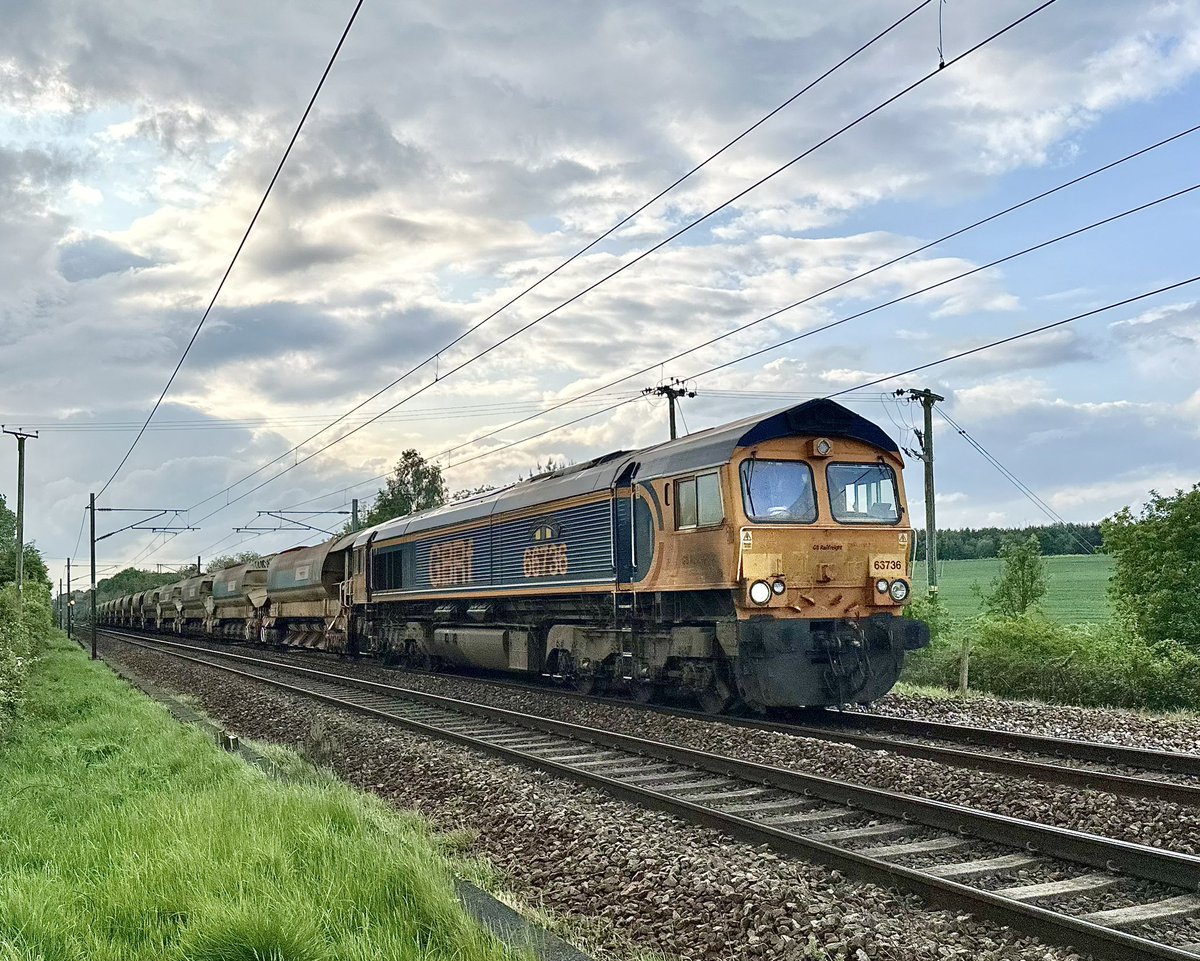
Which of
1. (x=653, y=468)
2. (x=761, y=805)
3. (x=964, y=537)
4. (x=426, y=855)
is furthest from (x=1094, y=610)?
(x=426, y=855)

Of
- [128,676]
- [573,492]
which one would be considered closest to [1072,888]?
[573,492]

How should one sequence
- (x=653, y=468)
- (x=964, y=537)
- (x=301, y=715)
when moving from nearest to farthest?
(x=653, y=468) < (x=301, y=715) < (x=964, y=537)

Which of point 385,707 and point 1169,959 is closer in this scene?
point 1169,959

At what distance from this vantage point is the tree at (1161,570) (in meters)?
20.4

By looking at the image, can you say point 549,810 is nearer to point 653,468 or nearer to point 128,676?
point 653,468

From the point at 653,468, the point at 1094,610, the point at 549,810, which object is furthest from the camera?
the point at 1094,610

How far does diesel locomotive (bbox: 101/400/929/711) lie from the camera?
42.9 feet

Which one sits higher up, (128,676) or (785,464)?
(785,464)

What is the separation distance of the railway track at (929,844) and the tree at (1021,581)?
21.4m

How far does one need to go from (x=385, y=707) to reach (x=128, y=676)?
1340 cm

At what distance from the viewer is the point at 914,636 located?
13578 mm

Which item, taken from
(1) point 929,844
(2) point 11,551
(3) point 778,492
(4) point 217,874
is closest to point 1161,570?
(3) point 778,492

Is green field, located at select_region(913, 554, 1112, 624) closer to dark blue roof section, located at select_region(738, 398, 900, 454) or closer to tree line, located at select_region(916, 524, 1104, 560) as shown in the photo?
tree line, located at select_region(916, 524, 1104, 560)

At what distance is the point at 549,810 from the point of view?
875 centimetres
